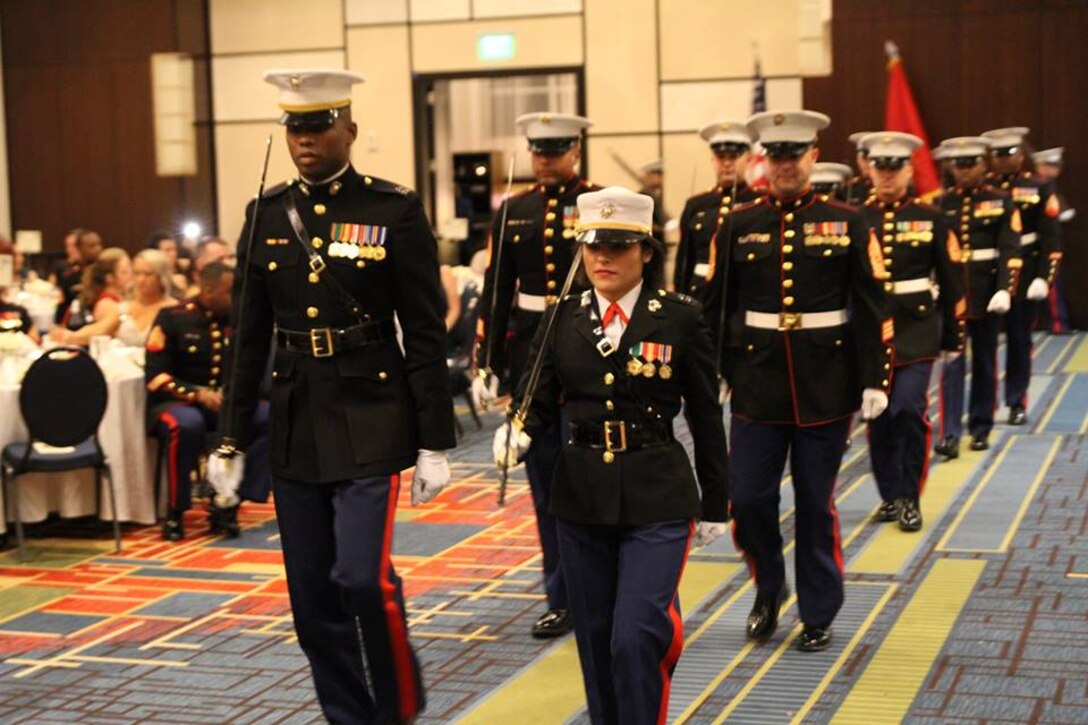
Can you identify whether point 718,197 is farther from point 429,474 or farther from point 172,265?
point 172,265

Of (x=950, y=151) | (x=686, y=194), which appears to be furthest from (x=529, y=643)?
(x=686, y=194)

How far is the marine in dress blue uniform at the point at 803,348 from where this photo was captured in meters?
5.64

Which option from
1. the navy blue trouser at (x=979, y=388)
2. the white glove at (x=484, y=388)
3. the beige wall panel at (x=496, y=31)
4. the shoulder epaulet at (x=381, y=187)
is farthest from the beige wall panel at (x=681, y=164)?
the shoulder epaulet at (x=381, y=187)

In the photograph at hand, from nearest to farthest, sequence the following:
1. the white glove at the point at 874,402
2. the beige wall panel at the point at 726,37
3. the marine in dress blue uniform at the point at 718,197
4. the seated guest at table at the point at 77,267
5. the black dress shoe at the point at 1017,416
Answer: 1. the white glove at the point at 874,402
2. the marine in dress blue uniform at the point at 718,197
3. the black dress shoe at the point at 1017,416
4. the seated guest at table at the point at 77,267
5. the beige wall panel at the point at 726,37

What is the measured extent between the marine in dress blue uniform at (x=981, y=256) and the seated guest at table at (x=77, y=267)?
7.19 m

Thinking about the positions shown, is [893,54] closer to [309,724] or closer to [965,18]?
[965,18]

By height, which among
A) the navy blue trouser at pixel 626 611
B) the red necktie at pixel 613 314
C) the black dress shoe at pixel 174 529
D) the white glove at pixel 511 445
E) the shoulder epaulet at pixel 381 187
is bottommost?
the black dress shoe at pixel 174 529

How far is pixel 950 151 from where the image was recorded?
32.7 feet

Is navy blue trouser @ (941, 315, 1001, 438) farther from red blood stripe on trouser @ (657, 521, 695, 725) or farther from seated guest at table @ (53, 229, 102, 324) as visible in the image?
seated guest at table @ (53, 229, 102, 324)

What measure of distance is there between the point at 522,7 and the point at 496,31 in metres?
0.38

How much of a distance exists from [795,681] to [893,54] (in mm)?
12209

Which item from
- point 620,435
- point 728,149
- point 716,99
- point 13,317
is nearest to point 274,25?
point 716,99

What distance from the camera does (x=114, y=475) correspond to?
8.23m

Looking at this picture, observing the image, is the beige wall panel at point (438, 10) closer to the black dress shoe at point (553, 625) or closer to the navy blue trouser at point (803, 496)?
the black dress shoe at point (553, 625)
